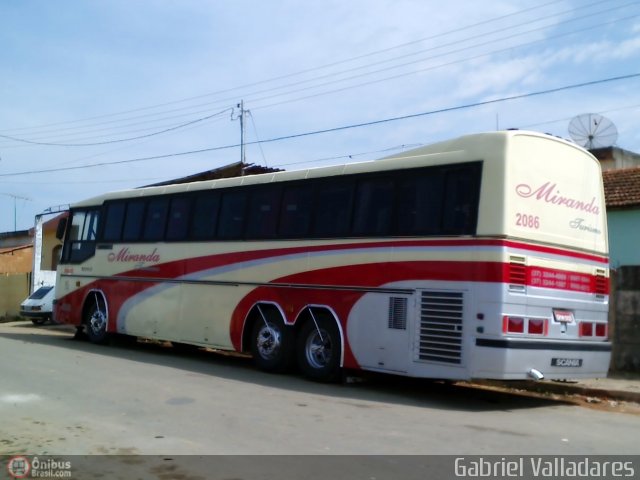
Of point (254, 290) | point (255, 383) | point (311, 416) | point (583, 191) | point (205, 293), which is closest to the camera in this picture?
point (311, 416)

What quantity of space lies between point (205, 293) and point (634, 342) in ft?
27.2

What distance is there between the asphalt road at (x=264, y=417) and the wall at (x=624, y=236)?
8.41 meters

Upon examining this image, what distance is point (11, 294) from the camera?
2823 cm

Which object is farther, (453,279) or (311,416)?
(453,279)

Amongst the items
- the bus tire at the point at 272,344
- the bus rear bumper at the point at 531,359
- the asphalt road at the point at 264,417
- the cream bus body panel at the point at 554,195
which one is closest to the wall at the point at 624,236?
the cream bus body panel at the point at 554,195

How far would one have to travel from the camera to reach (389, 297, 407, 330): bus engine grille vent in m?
10.4

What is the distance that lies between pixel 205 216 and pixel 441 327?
20.1ft

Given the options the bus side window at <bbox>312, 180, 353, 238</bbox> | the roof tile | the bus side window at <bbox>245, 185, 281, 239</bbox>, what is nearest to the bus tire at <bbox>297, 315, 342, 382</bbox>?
the bus side window at <bbox>312, 180, 353, 238</bbox>

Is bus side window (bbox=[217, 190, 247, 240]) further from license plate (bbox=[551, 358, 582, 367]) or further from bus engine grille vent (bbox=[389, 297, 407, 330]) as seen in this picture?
license plate (bbox=[551, 358, 582, 367])

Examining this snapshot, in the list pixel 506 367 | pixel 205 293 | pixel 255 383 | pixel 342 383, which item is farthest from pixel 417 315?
pixel 205 293

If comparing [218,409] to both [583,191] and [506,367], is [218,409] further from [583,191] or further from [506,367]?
[583,191]

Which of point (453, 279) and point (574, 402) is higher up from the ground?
point (453, 279)

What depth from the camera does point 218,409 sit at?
9172 millimetres
